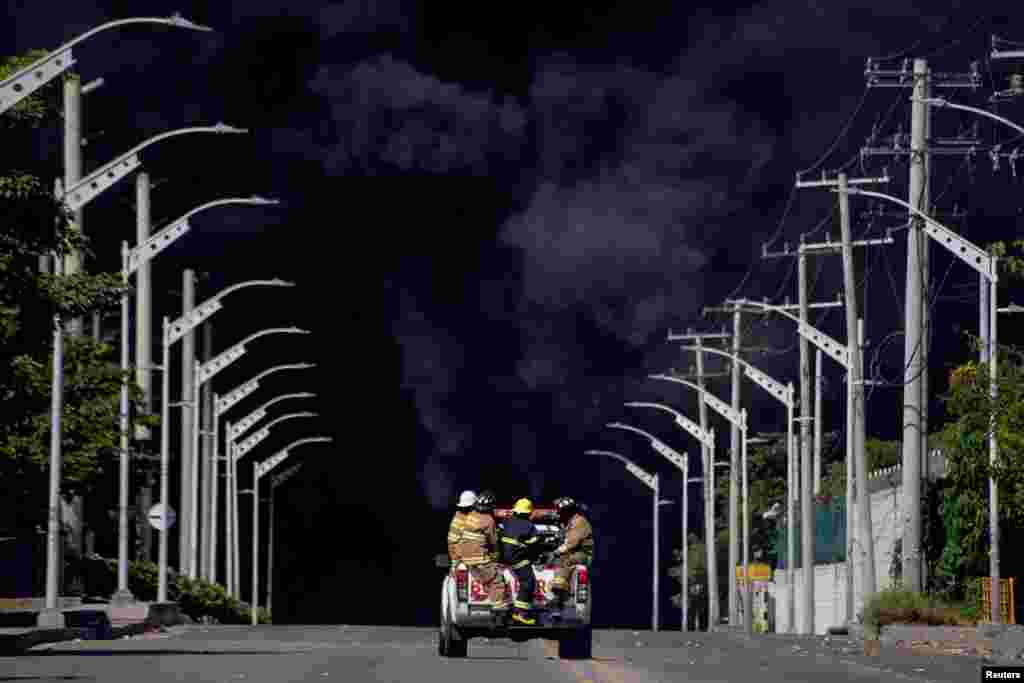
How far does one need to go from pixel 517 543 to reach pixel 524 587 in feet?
2.30

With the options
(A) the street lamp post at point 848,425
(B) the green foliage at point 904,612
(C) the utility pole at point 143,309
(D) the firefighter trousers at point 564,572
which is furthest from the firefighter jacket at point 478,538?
(A) the street lamp post at point 848,425

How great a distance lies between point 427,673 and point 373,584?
127 metres

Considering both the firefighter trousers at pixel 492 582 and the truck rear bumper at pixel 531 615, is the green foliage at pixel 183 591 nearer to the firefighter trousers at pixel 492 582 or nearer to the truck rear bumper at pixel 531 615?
the truck rear bumper at pixel 531 615

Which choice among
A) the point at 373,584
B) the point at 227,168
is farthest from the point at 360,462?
the point at 227,168

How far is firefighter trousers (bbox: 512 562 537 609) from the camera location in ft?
124

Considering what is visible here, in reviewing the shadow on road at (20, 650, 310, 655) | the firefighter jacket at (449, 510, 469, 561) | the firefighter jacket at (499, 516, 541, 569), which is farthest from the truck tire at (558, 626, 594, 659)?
the shadow on road at (20, 650, 310, 655)

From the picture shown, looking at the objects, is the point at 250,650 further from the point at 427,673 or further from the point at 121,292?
the point at 427,673

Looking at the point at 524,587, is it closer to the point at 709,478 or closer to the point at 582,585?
the point at 582,585

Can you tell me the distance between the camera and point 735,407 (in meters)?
104

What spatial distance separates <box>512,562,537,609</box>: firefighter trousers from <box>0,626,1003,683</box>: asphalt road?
2.59 ft

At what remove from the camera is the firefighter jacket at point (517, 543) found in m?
38.3

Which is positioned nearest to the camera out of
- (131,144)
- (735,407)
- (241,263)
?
(735,407)

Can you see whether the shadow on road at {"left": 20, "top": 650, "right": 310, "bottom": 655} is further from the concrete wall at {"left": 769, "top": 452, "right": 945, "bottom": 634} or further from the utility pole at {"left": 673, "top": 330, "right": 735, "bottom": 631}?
the utility pole at {"left": 673, "top": 330, "right": 735, "bottom": 631}

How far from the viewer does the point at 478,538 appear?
37406 mm
